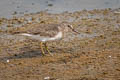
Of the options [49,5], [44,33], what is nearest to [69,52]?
[44,33]

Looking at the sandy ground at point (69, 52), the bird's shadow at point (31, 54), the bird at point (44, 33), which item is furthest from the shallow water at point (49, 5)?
the bird at point (44, 33)

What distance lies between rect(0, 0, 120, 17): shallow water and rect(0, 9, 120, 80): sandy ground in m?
1.24

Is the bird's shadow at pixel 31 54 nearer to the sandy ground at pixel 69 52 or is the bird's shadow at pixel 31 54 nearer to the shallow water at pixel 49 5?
the sandy ground at pixel 69 52

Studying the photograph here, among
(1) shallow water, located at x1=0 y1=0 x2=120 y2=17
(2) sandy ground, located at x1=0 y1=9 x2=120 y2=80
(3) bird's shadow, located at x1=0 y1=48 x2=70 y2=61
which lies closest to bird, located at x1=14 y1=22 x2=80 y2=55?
(3) bird's shadow, located at x1=0 y1=48 x2=70 y2=61

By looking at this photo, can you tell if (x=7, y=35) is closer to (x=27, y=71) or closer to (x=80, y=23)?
(x=80, y=23)

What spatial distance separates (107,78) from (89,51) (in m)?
2.06

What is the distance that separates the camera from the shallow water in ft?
43.0

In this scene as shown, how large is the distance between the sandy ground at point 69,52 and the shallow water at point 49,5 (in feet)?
4.08

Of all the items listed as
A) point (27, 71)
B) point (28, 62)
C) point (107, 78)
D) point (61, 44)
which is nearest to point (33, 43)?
point (61, 44)

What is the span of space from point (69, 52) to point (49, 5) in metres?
5.98

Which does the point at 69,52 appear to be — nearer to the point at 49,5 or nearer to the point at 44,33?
the point at 44,33

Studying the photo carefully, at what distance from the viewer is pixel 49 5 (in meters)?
13.8

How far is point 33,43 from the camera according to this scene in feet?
29.9

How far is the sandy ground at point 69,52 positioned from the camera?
654 centimetres
